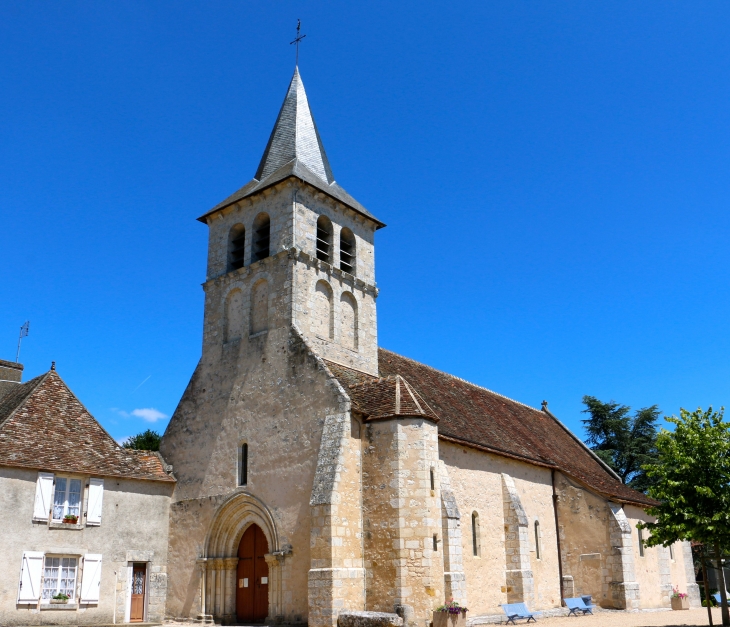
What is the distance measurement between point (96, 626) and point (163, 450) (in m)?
5.46

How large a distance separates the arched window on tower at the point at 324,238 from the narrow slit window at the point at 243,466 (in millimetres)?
6183

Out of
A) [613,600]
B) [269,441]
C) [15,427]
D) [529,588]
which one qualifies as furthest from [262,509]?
[613,600]

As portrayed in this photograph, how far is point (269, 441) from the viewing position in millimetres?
19125

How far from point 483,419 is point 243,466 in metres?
9.24

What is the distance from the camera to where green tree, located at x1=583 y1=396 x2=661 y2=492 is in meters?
42.5

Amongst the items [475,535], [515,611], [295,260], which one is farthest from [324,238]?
[515,611]

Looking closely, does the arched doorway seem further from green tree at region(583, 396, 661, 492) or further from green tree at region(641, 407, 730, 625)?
green tree at region(583, 396, 661, 492)

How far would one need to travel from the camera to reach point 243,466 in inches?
778

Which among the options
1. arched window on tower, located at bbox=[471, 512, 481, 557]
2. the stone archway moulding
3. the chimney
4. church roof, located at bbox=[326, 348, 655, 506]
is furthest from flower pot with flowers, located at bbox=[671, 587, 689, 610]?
the chimney

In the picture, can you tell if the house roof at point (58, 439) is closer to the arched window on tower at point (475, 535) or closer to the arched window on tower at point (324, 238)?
the arched window on tower at point (324, 238)

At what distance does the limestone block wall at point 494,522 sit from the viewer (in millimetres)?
19984

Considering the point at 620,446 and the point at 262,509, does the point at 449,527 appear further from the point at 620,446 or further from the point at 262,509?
the point at 620,446

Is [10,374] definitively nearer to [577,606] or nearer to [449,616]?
[449,616]

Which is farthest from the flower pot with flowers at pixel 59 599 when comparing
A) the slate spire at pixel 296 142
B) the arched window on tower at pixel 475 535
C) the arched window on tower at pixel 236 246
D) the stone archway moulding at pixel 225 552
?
the slate spire at pixel 296 142
